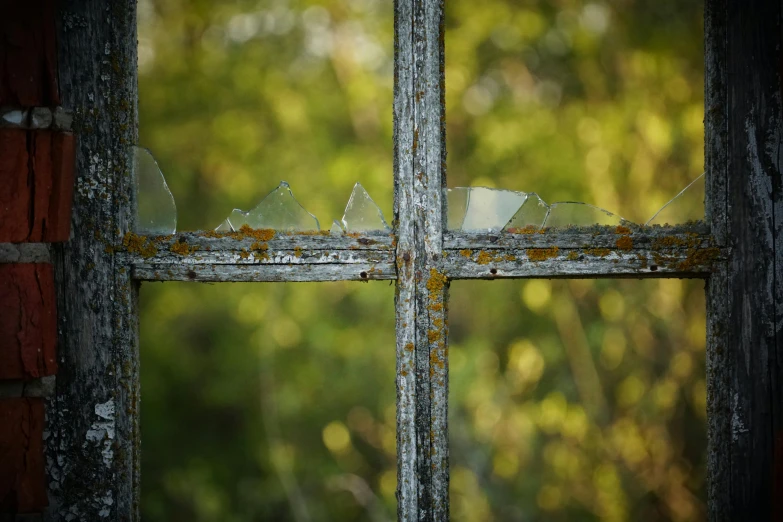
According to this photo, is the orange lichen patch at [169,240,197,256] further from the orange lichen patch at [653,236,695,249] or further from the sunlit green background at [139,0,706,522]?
the sunlit green background at [139,0,706,522]

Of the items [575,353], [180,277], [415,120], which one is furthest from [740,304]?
[575,353]

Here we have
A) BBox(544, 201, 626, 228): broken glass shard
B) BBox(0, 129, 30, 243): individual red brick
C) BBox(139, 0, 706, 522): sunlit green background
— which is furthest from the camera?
BBox(139, 0, 706, 522): sunlit green background

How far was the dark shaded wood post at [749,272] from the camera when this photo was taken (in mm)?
911

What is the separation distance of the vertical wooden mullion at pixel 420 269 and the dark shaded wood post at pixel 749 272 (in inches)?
17.6

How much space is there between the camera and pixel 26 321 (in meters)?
0.88

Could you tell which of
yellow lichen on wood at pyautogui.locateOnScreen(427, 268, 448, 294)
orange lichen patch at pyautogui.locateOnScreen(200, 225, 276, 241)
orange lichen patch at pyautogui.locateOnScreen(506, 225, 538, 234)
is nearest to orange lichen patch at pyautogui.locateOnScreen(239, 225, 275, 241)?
orange lichen patch at pyautogui.locateOnScreen(200, 225, 276, 241)

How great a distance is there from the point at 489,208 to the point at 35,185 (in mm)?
724

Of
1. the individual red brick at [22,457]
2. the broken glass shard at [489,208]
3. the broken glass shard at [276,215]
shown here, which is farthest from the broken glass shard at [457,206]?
the individual red brick at [22,457]

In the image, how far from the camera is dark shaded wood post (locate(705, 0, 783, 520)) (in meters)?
0.91

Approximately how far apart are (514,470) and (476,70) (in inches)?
95.5

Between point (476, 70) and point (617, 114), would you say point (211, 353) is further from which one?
point (617, 114)

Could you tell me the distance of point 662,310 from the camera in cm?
312

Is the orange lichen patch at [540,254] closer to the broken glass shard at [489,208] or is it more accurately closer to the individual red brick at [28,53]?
the broken glass shard at [489,208]

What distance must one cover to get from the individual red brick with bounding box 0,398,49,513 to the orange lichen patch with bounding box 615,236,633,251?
953 mm
